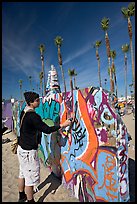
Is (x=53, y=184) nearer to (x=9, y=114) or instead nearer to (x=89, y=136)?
(x=89, y=136)

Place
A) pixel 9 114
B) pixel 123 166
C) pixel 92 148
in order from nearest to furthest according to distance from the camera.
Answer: pixel 123 166
pixel 92 148
pixel 9 114

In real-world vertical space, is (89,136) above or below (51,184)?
above

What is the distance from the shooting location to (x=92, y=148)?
274 cm

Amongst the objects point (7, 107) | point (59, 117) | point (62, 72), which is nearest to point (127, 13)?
point (62, 72)

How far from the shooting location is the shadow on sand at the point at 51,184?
3.51m

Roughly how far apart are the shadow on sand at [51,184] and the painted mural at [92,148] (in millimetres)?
193

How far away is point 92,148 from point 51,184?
1.77 m

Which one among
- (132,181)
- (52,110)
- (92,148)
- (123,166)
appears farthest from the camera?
(52,110)

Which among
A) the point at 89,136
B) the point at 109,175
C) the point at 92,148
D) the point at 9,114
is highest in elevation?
the point at 9,114

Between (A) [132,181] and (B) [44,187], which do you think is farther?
(A) [132,181]

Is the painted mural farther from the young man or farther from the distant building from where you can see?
the distant building

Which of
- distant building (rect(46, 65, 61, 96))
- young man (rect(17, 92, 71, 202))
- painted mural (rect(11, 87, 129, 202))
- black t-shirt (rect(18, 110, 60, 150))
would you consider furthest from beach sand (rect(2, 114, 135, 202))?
distant building (rect(46, 65, 61, 96))

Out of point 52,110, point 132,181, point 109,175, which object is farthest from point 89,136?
point 132,181

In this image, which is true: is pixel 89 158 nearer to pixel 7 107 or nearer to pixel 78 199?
pixel 78 199
